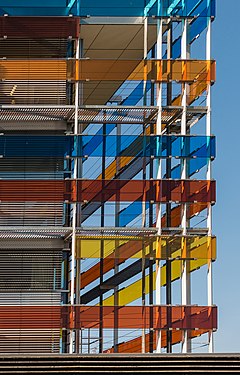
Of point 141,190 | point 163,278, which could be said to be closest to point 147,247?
point 163,278

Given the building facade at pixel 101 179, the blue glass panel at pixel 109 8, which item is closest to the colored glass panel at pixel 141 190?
the building facade at pixel 101 179

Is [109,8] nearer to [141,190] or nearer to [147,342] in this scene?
[141,190]

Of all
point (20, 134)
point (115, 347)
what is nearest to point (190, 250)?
point (115, 347)

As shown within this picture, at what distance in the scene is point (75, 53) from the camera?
104 feet

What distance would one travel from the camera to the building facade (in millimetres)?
29469

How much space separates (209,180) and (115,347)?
4.81 m

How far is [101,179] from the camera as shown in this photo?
3034 centimetres

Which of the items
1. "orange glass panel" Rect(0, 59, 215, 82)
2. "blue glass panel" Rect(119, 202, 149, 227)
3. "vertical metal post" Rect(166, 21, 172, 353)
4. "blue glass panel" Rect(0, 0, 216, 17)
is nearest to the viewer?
"vertical metal post" Rect(166, 21, 172, 353)

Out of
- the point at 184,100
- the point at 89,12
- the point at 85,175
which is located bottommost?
the point at 85,175

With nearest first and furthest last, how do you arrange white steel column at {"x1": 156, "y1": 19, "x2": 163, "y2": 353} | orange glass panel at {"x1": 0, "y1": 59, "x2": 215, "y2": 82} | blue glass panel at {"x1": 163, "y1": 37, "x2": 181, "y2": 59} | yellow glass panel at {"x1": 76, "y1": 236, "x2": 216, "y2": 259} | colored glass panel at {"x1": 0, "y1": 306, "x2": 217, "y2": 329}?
colored glass panel at {"x1": 0, "y1": 306, "x2": 217, "y2": 329} → white steel column at {"x1": 156, "y1": 19, "x2": 163, "y2": 353} → yellow glass panel at {"x1": 76, "y1": 236, "x2": 216, "y2": 259} → orange glass panel at {"x1": 0, "y1": 59, "x2": 215, "y2": 82} → blue glass panel at {"x1": 163, "y1": 37, "x2": 181, "y2": 59}

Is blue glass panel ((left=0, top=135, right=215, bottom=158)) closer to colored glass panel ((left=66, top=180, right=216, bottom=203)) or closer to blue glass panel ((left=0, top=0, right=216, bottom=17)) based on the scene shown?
colored glass panel ((left=66, top=180, right=216, bottom=203))

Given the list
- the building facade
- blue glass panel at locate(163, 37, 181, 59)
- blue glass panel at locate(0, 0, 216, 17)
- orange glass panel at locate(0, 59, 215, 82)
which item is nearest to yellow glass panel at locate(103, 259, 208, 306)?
the building facade

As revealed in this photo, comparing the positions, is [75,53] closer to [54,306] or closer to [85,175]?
[85,175]

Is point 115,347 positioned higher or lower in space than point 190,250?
lower
